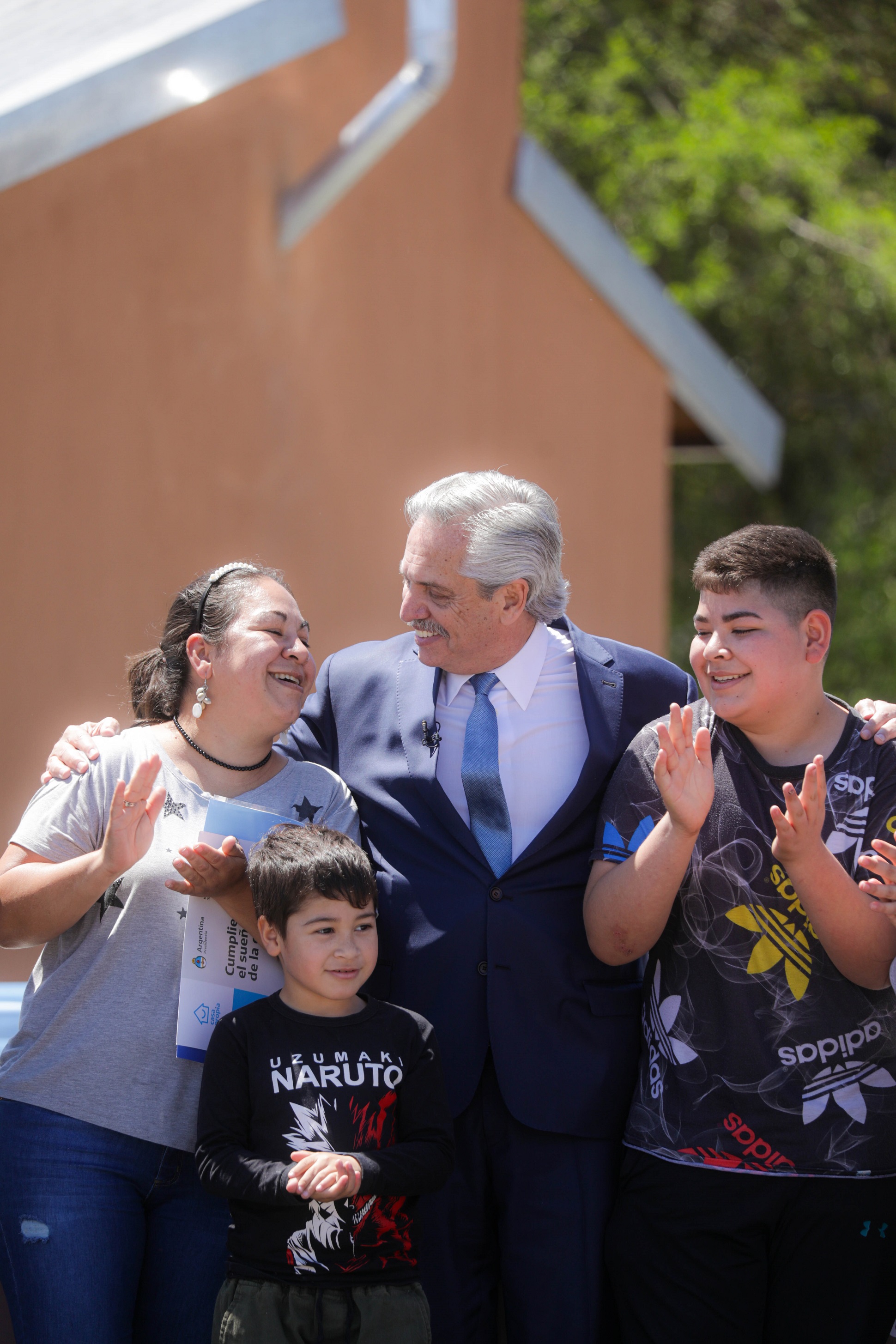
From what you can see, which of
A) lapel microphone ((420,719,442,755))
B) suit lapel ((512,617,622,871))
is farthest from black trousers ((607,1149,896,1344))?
lapel microphone ((420,719,442,755))

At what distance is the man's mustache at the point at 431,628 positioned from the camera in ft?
9.56

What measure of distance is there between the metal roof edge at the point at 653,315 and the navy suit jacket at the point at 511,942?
223 inches

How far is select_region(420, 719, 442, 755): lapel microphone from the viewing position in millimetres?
2865

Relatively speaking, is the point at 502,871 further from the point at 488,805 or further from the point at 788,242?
the point at 788,242

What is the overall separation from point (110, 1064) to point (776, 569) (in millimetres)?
1544

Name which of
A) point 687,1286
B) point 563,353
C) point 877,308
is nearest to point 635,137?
point 877,308

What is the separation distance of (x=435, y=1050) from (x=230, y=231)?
464 cm

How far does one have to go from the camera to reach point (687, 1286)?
247 cm

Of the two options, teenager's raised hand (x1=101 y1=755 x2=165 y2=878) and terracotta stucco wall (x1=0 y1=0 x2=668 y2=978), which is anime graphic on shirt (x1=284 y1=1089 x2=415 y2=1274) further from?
terracotta stucco wall (x1=0 y1=0 x2=668 y2=978)

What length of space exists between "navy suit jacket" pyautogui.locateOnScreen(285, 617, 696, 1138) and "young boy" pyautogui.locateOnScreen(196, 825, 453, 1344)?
254 mm

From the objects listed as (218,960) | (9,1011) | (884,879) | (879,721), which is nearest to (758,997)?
(884,879)

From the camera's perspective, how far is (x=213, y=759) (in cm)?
271

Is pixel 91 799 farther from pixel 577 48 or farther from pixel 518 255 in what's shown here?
pixel 577 48

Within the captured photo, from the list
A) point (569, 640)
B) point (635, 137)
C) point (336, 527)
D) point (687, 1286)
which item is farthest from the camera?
point (635, 137)
